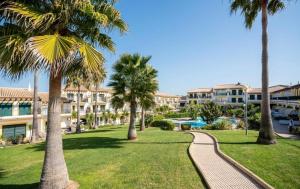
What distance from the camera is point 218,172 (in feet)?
34.1

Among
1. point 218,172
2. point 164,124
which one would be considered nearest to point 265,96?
point 218,172

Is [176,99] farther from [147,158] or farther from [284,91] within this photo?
[147,158]

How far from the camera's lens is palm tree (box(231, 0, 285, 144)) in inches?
637

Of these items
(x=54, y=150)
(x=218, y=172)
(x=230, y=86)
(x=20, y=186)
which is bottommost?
(x=20, y=186)

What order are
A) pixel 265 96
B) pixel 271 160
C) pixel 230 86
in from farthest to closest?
pixel 230 86
pixel 265 96
pixel 271 160

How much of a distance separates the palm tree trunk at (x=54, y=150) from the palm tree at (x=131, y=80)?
38.4 feet

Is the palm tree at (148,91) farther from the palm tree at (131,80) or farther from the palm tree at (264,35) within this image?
the palm tree at (264,35)

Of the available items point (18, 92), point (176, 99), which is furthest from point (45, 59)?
point (176, 99)

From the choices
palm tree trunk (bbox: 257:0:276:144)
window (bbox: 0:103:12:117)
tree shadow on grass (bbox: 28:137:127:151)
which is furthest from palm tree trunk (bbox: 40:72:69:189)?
window (bbox: 0:103:12:117)

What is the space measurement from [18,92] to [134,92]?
25.3 m

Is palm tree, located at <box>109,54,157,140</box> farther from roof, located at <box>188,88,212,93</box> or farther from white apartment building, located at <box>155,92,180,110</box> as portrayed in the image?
roof, located at <box>188,88,212,93</box>

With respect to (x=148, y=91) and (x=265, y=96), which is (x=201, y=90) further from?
(x=265, y=96)

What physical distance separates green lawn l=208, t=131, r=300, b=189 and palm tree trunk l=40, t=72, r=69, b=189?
291 inches

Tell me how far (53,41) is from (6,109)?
3205 centimetres
